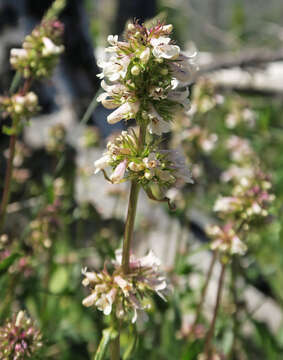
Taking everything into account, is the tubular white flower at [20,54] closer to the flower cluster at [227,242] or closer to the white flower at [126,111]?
the white flower at [126,111]

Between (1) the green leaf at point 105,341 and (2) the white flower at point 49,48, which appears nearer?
(1) the green leaf at point 105,341

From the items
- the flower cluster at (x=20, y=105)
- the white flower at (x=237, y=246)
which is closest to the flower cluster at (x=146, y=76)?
the flower cluster at (x=20, y=105)

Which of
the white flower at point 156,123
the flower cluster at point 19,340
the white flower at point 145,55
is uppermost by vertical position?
the white flower at point 145,55

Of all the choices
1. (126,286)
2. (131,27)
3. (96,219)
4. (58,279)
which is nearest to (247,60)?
(96,219)

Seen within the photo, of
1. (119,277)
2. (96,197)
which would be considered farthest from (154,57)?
(96,197)

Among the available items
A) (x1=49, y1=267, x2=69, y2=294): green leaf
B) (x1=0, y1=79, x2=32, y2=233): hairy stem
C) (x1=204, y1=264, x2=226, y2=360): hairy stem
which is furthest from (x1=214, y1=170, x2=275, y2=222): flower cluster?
(x1=49, y1=267, x2=69, y2=294): green leaf

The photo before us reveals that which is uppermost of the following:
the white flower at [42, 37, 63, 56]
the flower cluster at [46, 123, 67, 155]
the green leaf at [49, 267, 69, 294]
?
the white flower at [42, 37, 63, 56]

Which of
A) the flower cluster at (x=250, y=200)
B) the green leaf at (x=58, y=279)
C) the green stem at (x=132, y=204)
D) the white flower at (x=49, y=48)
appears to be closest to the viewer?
the green stem at (x=132, y=204)

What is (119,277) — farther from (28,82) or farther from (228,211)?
(28,82)

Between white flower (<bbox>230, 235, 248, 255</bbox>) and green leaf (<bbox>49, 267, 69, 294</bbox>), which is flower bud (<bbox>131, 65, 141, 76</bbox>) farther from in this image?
green leaf (<bbox>49, 267, 69, 294</bbox>)
